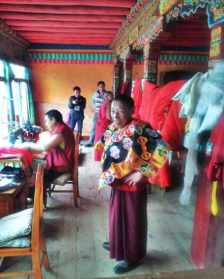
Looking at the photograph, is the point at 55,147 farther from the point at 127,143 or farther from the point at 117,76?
the point at 117,76

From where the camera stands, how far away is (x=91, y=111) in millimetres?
7676

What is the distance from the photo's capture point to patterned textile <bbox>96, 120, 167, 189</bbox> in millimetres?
1822

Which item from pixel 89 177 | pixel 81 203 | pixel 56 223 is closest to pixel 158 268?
pixel 56 223

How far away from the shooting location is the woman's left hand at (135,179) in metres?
1.84

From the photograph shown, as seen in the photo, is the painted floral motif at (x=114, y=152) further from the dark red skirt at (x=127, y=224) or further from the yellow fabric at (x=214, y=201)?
the yellow fabric at (x=214, y=201)

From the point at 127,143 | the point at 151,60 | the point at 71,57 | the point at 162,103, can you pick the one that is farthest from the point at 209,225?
the point at 71,57

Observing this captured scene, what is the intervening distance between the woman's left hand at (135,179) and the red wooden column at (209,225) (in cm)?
43

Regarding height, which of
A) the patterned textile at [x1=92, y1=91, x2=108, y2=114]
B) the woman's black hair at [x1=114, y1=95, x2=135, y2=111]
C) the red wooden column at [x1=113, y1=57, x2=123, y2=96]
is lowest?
the patterned textile at [x1=92, y1=91, x2=108, y2=114]

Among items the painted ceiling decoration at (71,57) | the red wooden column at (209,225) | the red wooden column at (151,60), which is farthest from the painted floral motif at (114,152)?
the painted ceiling decoration at (71,57)

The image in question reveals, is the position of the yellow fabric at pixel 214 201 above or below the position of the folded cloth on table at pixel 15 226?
above

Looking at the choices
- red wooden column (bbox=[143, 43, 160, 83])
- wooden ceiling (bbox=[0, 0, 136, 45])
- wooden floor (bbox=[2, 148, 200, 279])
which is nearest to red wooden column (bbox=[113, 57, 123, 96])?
wooden ceiling (bbox=[0, 0, 136, 45])

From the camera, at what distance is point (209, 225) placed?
1.88 meters

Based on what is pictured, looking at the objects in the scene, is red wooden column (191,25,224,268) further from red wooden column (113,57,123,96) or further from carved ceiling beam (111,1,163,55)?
red wooden column (113,57,123,96)

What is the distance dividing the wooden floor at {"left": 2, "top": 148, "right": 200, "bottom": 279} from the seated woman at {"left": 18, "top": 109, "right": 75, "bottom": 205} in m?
0.44
